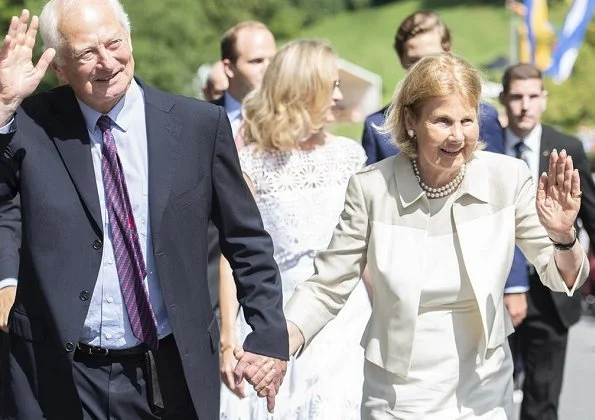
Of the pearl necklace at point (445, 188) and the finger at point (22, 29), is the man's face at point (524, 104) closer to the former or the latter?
the pearl necklace at point (445, 188)

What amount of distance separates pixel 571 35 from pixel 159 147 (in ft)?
40.5

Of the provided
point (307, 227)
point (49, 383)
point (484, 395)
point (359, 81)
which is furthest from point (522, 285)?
point (359, 81)

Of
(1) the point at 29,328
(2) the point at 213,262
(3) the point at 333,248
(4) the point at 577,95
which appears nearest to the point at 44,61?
(1) the point at 29,328

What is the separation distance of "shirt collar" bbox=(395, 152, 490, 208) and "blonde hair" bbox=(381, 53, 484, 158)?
0.25ft

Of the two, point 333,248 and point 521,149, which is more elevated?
point 521,149

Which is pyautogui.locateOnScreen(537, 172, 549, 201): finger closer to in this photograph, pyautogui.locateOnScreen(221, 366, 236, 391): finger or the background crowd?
the background crowd

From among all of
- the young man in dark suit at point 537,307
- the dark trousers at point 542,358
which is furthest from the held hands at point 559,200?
the dark trousers at point 542,358

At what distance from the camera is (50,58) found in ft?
13.0

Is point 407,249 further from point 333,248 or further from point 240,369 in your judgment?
point 240,369

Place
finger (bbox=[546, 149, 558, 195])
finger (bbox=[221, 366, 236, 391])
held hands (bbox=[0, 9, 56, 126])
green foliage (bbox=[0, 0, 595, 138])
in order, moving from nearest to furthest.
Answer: held hands (bbox=[0, 9, 56, 126]), finger (bbox=[546, 149, 558, 195]), finger (bbox=[221, 366, 236, 391]), green foliage (bbox=[0, 0, 595, 138])

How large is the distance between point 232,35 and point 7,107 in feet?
11.7

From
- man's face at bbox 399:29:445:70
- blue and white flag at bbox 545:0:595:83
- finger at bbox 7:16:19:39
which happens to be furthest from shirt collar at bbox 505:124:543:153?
blue and white flag at bbox 545:0:595:83

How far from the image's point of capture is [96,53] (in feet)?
13.3

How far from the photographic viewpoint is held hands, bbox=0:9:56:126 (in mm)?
3854
